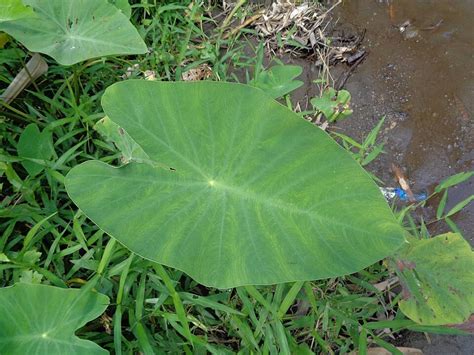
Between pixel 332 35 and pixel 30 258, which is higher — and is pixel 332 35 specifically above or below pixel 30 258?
above

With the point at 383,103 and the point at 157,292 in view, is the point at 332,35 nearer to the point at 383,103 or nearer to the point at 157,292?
the point at 383,103

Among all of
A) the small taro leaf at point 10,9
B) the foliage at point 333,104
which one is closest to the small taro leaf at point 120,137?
the small taro leaf at point 10,9

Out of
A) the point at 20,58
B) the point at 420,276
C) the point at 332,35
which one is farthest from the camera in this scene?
the point at 332,35

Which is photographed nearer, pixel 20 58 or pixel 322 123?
pixel 20 58

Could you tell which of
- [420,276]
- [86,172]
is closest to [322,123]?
[420,276]

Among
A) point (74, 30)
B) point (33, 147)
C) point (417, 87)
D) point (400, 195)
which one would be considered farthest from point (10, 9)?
point (417, 87)

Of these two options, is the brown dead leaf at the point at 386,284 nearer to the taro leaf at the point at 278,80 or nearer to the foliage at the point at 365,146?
the foliage at the point at 365,146
